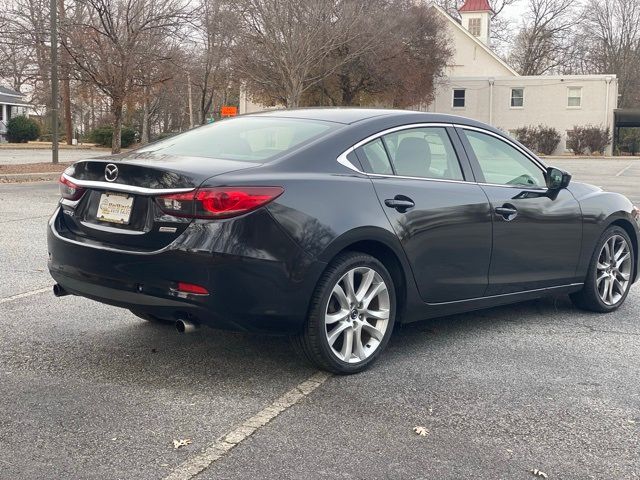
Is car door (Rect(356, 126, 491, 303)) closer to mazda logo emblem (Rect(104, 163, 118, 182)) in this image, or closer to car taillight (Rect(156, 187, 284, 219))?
car taillight (Rect(156, 187, 284, 219))

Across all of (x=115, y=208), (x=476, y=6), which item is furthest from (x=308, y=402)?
(x=476, y=6)

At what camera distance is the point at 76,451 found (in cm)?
352

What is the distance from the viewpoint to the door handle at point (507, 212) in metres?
5.55

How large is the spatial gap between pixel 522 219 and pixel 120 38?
18995 mm

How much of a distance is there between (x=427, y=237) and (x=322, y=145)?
0.90 meters

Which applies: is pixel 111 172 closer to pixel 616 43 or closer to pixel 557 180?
pixel 557 180

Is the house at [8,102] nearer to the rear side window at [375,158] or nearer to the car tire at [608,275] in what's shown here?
the car tire at [608,275]

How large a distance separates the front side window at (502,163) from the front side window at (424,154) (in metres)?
0.25

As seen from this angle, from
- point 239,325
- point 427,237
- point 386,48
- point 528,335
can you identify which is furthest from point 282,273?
point 386,48

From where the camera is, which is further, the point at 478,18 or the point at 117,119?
the point at 478,18

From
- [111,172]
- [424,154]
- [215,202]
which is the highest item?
[424,154]

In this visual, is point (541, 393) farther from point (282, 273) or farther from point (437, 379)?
point (282, 273)

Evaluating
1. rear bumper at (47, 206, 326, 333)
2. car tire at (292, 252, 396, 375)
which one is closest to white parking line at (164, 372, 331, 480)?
car tire at (292, 252, 396, 375)

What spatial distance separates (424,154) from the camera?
532cm
